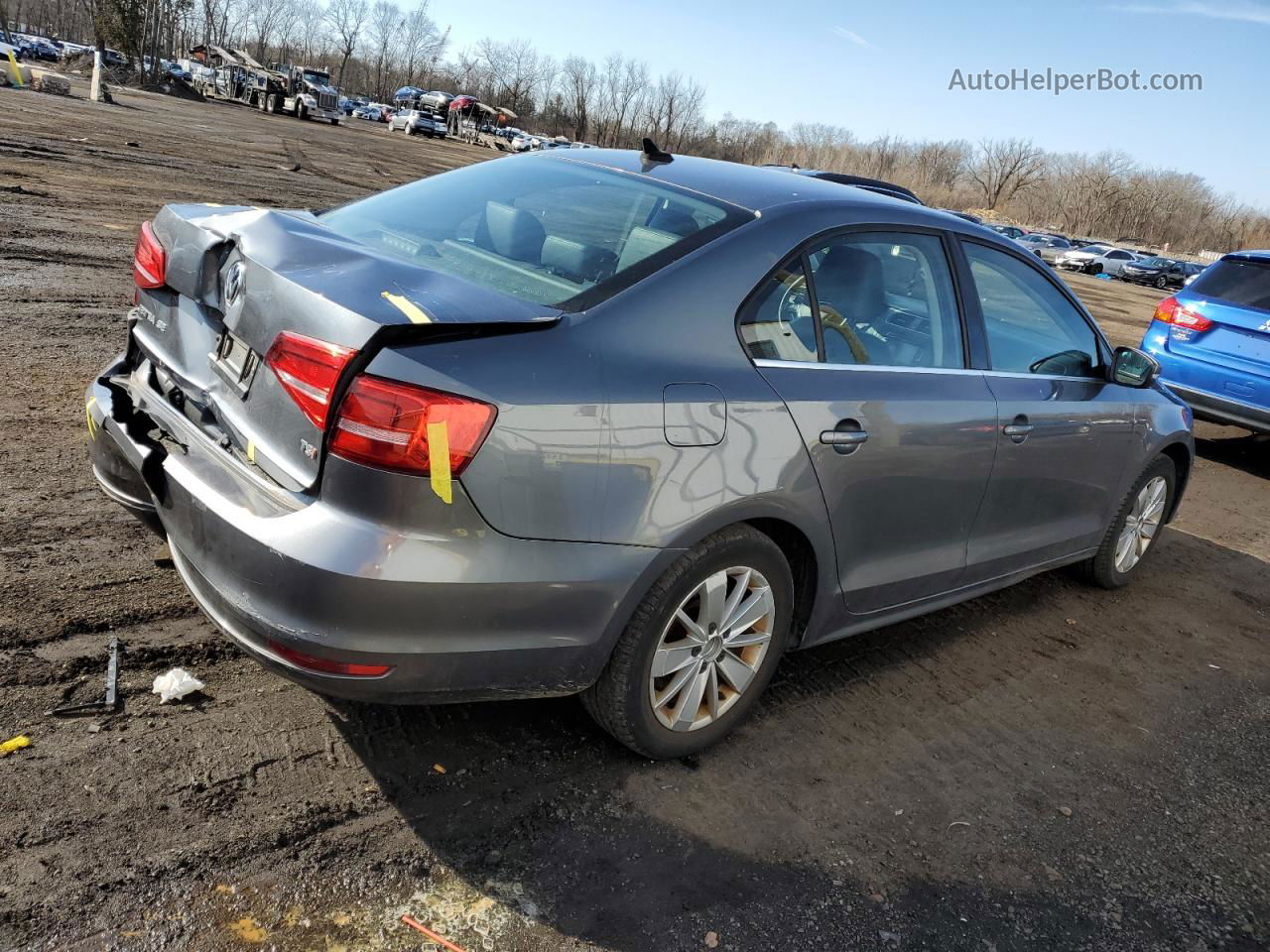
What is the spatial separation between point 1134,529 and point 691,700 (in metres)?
3.27

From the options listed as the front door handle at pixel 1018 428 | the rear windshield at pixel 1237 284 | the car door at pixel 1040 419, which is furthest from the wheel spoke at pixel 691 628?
the rear windshield at pixel 1237 284

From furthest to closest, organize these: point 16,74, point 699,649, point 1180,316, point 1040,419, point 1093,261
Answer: point 1093,261 < point 16,74 < point 1180,316 < point 1040,419 < point 699,649

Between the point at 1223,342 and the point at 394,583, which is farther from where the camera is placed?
the point at 1223,342

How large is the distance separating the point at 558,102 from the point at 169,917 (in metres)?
128

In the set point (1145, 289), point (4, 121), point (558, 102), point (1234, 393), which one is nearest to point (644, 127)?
point (558, 102)

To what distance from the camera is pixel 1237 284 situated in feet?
26.9

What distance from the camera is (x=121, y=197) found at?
12070mm

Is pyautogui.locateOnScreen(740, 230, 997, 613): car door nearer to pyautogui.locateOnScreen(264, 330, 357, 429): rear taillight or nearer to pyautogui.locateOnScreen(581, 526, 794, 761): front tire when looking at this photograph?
pyautogui.locateOnScreen(581, 526, 794, 761): front tire

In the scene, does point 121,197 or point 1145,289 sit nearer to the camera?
point 121,197

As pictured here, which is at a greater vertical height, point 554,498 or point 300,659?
point 554,498

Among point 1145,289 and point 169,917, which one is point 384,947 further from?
point 1145,289

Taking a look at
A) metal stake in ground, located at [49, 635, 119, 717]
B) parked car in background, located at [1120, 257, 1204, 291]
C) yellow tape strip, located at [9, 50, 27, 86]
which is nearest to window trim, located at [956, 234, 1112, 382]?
metal stake in ground, located at [49, 635, 119, 717]

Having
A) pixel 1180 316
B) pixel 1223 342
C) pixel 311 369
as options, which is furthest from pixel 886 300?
pixel 1180 316

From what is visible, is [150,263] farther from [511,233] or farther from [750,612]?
[750,612]
